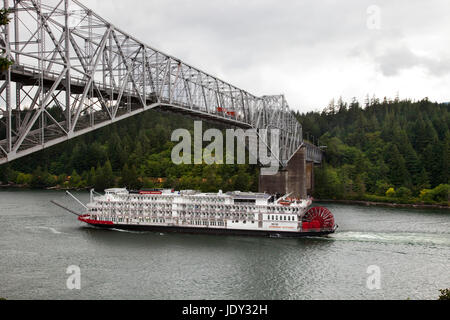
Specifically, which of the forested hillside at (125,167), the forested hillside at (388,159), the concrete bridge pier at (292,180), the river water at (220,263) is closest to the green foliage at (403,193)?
the forested hillside at (388,159)

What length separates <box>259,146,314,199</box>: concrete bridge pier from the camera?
192ft

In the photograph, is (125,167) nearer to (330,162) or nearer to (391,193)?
(330,162)

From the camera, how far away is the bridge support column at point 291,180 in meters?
58.5

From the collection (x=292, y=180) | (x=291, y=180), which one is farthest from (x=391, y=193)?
(x=291, y=180)

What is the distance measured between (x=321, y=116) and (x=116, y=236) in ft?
269

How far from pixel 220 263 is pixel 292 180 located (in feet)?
124

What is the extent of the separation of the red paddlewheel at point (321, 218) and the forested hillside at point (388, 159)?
3097 cm

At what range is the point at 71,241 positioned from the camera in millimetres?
31625

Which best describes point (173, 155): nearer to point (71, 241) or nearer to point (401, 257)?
point (71, 241)

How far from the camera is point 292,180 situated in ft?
206

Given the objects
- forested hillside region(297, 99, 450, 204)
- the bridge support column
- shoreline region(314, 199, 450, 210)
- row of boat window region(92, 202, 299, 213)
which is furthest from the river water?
forested hillside region(297, 99, 450, 204)

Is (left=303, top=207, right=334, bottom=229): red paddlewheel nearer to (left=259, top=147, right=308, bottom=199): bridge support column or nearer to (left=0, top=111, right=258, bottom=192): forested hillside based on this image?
(left=259, top=147, right=308, bottom=199): bridge support column

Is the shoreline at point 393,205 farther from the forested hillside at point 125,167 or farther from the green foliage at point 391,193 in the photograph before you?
the forested hillside at point 125,167

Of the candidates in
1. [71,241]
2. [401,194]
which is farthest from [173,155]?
[71,241]
